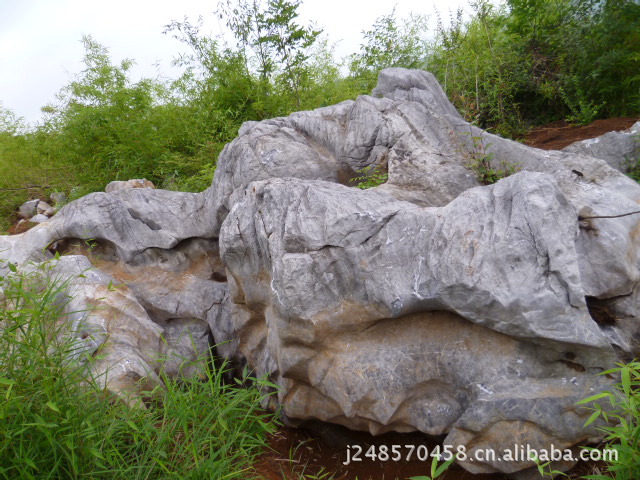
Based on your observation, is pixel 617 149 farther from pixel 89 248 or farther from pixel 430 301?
pixel 89 248

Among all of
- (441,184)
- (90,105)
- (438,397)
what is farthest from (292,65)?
(438,397)

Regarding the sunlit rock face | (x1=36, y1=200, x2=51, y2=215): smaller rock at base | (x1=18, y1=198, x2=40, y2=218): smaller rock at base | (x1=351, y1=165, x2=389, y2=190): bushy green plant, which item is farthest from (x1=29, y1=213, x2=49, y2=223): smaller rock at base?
(x1=351, y1=165, x2=389, y2=190): bushy green plant

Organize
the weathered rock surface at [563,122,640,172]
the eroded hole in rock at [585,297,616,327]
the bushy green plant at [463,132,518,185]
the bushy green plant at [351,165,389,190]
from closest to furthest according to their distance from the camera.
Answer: the eroded hole in rock at [585,297,616,327]
the bushy green plant at [463,132,518,185]
the bushy green plant at [351,165,389,190]
the weathered rock surface at [563,122,640,172]

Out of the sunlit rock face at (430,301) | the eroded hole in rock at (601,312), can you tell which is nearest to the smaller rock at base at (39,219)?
the sunlit rock face at (430,301)

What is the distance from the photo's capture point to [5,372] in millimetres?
2580

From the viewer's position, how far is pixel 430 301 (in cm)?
287

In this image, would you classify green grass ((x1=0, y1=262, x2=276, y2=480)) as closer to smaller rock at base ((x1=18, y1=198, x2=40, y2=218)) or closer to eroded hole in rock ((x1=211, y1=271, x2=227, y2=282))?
eroded hole in rock ((x1=211, y1=271, x2=227, y2=282))

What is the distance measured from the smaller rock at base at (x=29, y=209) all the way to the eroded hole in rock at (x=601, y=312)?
26.5 ft

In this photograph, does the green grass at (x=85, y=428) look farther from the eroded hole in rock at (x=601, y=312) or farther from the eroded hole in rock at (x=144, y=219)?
the eroded hole in rock at (x=601, y=312)

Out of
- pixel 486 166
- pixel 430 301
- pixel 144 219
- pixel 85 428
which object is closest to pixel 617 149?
pixel 486 166

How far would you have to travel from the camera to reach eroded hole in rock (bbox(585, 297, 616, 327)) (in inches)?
120

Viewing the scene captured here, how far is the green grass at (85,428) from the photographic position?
7.98ft

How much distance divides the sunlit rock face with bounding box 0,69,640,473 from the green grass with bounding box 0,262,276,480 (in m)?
0.38

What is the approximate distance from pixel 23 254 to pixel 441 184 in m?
3.92
